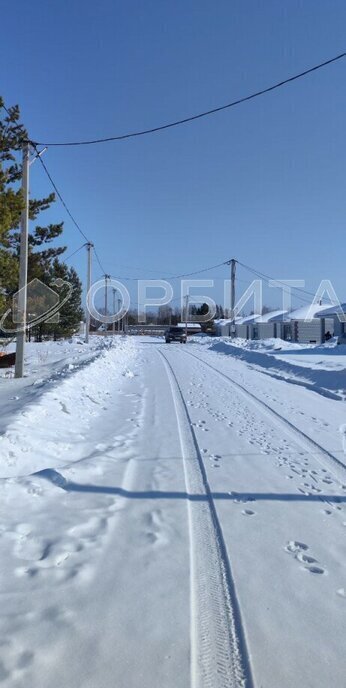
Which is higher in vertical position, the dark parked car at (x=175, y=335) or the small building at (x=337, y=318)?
the small building at (x=337, y=318)

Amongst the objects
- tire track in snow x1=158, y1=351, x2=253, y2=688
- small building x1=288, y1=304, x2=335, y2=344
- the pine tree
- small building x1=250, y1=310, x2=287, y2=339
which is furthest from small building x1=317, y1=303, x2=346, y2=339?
tire track in snow x1=158, y1=351, x2=253, y2=688

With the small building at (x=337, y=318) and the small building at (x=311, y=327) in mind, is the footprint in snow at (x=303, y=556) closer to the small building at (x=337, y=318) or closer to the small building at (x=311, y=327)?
the small building at (x=337, y=318)

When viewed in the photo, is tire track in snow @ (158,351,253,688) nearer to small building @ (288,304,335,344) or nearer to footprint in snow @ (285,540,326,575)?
footprint in snow @ (285,540,326,575)

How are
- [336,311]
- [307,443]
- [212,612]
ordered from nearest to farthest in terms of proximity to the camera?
[212,612]
[307,443]
[336,311]

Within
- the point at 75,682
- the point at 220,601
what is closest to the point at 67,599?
the point at 75,682

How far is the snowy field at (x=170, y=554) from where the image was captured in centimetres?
239

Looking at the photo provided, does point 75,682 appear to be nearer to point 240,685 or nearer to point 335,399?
point 240,685

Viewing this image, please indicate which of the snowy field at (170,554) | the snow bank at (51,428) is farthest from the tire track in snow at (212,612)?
the snow bank at (51,428)

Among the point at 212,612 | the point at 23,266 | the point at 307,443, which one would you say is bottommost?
the point at 212,612

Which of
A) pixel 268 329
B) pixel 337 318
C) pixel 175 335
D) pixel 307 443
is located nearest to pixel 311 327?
pixel 337 318

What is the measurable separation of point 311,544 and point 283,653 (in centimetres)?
127

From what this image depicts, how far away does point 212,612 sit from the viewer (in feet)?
9.20

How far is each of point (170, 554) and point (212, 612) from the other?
70cm

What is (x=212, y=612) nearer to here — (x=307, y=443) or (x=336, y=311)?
(x=307, y=443)
